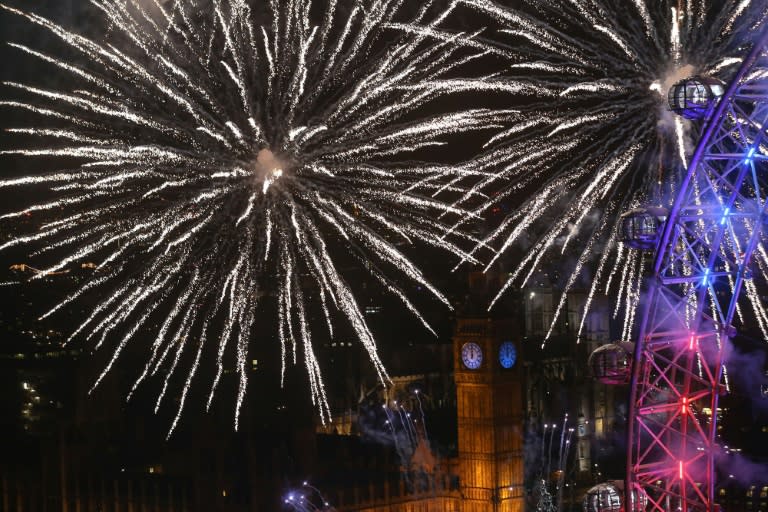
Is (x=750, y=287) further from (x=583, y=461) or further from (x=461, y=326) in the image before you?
(x=583, y=461)

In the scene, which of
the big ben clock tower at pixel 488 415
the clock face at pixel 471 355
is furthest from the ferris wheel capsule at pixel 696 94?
the clock face at pixel 471 355

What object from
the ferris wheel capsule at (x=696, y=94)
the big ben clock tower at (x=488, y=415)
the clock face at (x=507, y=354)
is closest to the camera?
the ferris wheel capsule at (x=696, y=94)

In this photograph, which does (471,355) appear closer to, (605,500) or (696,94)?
(605,500)

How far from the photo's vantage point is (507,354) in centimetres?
4078

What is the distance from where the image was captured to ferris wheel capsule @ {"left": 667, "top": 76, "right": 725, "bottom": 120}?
71.1 ft

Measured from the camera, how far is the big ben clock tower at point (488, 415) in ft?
132

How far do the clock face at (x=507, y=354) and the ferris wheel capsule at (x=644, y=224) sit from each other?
1785 cm

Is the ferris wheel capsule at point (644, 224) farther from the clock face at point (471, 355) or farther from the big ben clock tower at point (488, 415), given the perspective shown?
the clock face at point (471, 355)

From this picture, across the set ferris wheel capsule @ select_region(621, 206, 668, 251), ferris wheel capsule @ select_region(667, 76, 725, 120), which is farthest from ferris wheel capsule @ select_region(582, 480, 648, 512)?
ferris wheel capsule @ select_region(667, 76, 725, 120)

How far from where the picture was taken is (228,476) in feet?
105

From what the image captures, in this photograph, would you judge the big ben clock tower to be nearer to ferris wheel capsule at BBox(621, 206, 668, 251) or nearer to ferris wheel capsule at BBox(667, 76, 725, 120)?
ferris wheel capsule at BBox(621, 206, 668, 251)

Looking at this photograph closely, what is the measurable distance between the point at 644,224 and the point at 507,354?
1827 cm

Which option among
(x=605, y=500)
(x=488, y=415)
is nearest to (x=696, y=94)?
(x=605, y=500)

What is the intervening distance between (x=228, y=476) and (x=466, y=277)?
1284cm
